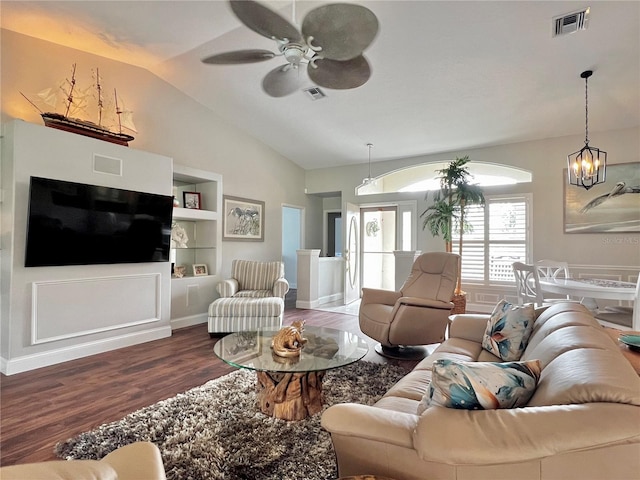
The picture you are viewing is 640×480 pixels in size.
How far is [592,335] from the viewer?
4.48 feet

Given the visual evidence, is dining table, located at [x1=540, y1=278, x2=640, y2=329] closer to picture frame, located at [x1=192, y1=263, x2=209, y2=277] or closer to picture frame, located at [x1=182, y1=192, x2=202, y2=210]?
picture frame, located at [x1=192, y1=263, x2=209, y2=277]

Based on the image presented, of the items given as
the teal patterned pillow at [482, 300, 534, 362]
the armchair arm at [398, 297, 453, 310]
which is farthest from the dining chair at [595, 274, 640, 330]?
the armchair arm at [398, 297, 453, 310]

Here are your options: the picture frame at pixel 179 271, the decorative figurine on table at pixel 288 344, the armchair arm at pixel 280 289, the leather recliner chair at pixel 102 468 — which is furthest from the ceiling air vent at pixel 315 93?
the leather recliner chair at pixel 102 468

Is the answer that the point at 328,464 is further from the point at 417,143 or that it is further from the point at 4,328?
the point at 417,143

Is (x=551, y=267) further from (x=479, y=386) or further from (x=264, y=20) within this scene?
(x=264, y=20)

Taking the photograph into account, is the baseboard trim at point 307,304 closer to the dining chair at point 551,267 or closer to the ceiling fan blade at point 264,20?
the dining chair at point 551,267

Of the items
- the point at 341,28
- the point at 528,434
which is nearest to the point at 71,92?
the point at 341,28

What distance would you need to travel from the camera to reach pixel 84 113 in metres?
3.71

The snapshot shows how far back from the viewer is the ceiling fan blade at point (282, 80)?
258 cm

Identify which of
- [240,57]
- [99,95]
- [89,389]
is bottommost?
[89,389]

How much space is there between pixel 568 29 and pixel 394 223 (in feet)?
13.1

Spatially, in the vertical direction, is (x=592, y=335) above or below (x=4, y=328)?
above

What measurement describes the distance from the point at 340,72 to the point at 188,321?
3934 mm

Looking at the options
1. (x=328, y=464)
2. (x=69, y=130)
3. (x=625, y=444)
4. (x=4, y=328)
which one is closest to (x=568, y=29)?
(x=625, y=444)
